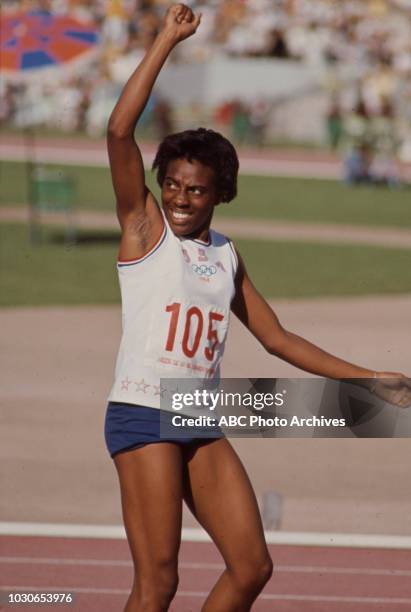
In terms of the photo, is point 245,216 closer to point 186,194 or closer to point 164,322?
point 186,194

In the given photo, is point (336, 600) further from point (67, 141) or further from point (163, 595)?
point (67, 141)

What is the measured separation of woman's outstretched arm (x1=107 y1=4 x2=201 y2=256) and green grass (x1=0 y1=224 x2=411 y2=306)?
32.8 ft

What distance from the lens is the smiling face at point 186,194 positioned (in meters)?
4.54

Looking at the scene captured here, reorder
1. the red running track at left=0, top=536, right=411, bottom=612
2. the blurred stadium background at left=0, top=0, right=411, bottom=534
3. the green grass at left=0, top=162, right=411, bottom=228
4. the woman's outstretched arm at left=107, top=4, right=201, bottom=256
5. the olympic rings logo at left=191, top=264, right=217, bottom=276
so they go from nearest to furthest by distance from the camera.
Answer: the woman's outstretched arm at left=107, top=4, right=201, bottom=256 → the olympic rings logo at left=191, top=264, right=217, bottom=276 → the red running track at left=0, top=536, right=411, bottom=612 → the blurred stadium background at left=0, top=0, right=411, bottom=534 → the green grass at left=0, top=162, right=411, bottom=228

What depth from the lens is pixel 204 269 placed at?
452 cm

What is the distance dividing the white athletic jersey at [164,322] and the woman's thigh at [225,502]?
275 millimetres

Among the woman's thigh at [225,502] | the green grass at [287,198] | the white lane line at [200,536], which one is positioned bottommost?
the green grass at [287,198]

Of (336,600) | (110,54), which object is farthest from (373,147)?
(336,600)

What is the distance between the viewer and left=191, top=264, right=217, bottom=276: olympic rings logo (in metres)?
4.49

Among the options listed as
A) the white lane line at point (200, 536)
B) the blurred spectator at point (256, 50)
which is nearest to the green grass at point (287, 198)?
the blurred spectator at point (256, 50)

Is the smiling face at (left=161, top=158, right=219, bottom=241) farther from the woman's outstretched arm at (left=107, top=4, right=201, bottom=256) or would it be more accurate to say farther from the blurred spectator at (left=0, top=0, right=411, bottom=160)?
the blurred spectator at (left=0, top=0, right=411, bottom=160)

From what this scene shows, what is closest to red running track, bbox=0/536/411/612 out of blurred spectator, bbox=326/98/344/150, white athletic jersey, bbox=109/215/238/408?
white athletic jersey, bbox=109/215/238/408

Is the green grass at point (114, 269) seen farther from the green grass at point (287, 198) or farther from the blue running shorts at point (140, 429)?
the blue running shorts at point (140, 429)

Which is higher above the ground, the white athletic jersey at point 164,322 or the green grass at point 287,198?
the white athletic jersey at point 164,322
